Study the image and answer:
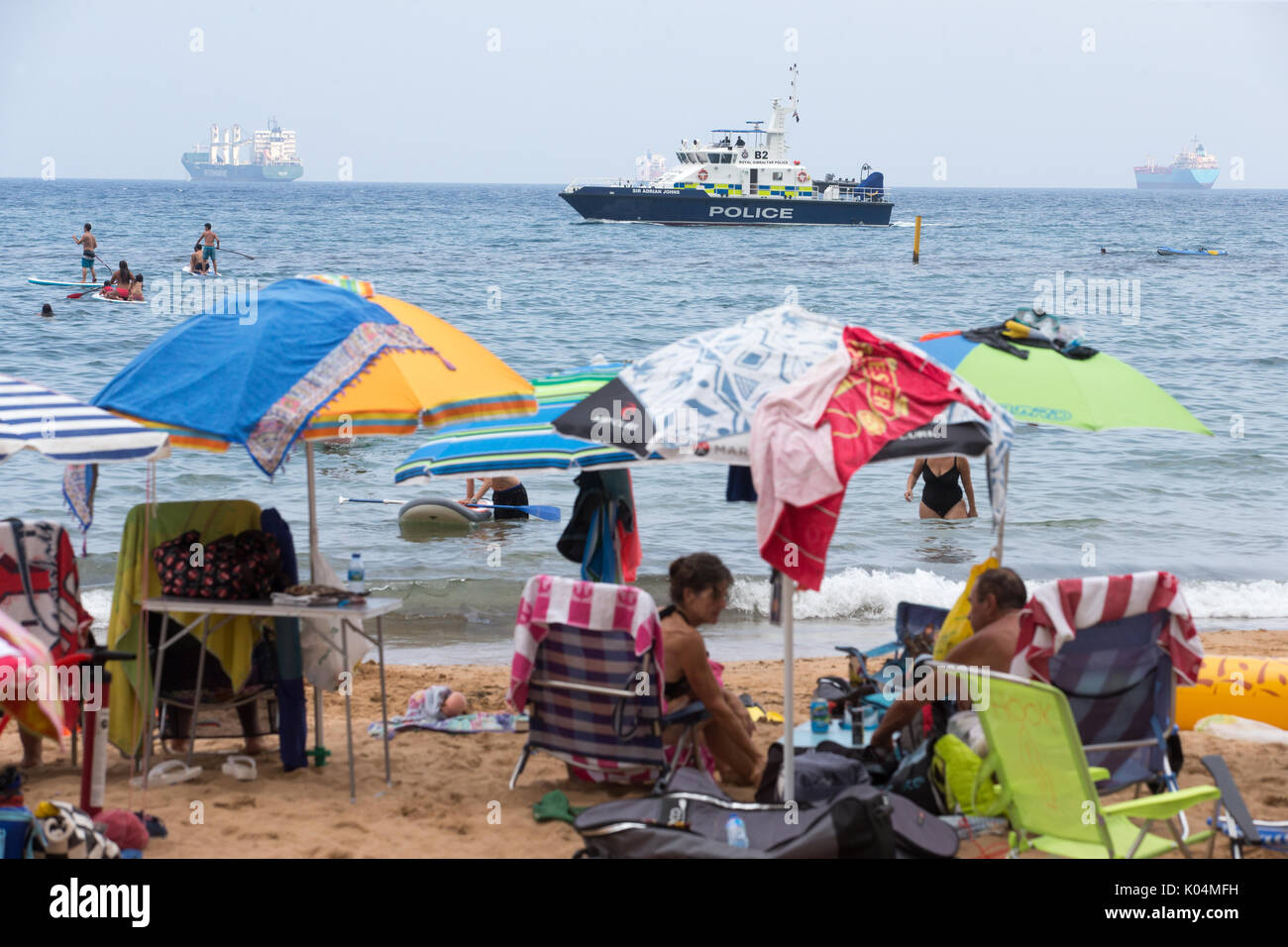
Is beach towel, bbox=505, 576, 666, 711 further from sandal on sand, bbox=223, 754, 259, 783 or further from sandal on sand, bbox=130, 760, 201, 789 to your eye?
sandal on sand, bbox=130, 760, 201, 789

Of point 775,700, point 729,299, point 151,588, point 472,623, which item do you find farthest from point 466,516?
point 729,299

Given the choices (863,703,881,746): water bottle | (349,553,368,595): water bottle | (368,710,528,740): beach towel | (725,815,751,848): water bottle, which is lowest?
(368,710,528,740): beach towel

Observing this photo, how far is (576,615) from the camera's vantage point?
463cm

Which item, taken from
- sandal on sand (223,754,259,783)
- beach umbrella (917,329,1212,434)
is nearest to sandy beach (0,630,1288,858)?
sandal on sand (223,754,259,783)

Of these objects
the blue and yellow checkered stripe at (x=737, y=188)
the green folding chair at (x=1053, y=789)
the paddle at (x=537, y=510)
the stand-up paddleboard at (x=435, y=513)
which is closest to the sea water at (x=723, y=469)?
the paddle at (x=537, y=510)

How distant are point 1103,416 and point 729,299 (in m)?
28.0

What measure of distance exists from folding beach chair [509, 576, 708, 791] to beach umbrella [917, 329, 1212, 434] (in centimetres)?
177

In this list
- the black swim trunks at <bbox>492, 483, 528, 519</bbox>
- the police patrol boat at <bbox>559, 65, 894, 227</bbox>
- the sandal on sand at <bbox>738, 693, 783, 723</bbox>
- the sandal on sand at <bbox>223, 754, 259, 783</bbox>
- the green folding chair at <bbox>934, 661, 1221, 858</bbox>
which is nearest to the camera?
the green folding chair at <bbox>934, 661, 1221, 858</bbox>

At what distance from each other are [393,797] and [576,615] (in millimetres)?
1068

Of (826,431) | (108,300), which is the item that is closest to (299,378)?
(826,431)

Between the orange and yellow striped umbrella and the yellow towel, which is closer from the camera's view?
the orange and yellow striped umbrella

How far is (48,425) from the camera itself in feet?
14.2

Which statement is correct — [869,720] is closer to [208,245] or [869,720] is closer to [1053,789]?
[1053,789]

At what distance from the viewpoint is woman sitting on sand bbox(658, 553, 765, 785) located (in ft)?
15.7
